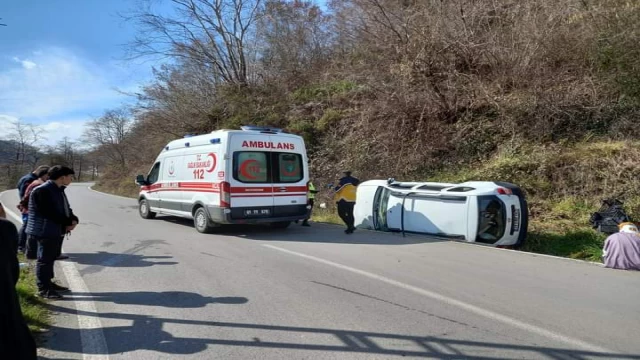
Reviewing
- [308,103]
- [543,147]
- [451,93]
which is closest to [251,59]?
[308,103]

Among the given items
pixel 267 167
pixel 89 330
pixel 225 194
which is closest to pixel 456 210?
pixel 267 167

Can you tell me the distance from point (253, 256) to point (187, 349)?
410 cm

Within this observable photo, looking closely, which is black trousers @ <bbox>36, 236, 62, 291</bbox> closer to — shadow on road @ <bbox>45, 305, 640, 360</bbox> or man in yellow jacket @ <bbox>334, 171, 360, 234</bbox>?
shadow on road @ <bbox>45, 305, 640, 360</bbox>

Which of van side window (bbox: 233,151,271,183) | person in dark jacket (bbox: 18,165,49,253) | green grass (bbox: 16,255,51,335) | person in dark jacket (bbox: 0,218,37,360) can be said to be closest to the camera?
person in dark jacket (bbox: 0,218,37,360)

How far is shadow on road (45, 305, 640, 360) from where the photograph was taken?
12.6 ft

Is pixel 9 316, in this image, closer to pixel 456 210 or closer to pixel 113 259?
pixel 113 259

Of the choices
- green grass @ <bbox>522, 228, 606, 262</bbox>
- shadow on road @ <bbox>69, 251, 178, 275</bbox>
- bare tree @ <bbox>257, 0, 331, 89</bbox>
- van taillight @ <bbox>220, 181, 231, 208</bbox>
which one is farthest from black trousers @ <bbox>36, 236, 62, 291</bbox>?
bare tree @ <bbox>257, 0, 331, 89</bbox>

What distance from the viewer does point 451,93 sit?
1465cm

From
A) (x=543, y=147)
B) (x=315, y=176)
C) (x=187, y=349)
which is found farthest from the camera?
(x=315, y=176)

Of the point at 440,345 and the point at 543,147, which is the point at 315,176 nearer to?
the point at 543,147

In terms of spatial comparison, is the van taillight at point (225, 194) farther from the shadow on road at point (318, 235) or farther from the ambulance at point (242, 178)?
the shadow on road at point (318, 235)

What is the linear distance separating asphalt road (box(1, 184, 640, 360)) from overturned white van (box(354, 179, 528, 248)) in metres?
0.47

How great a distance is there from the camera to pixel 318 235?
1061 cm

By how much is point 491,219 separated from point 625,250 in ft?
7.57
